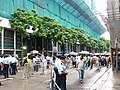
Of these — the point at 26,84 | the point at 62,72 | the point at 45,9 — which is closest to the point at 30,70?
the point at 26,84

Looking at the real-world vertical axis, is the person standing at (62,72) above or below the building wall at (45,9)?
below

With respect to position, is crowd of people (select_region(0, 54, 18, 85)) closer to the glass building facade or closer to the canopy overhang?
the glass building facade

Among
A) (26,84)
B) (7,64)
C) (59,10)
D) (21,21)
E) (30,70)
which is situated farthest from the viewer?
(59,10)

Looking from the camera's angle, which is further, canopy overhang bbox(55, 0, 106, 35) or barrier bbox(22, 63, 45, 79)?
canopy overhang bbox(55, 0, 106, 35)

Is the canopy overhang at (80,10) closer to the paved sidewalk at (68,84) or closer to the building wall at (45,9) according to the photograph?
the building wall at (45,9)

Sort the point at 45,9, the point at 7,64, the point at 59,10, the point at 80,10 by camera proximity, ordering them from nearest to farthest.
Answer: the point at 7,64, the point at 45,9, the point at 59,10, the point at 80,10

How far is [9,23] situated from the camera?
34156 millimetres

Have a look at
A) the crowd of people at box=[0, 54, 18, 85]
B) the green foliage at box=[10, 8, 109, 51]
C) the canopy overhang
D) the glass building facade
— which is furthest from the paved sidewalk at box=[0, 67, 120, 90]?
the canopy overhang

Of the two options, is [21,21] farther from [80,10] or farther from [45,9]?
[80,10]

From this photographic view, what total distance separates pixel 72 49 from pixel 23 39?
85.3 feet

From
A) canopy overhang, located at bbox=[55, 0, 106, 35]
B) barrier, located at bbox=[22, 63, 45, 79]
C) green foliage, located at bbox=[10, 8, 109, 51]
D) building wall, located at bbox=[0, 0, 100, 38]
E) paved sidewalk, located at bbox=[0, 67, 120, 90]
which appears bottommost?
paved sidewalk, located at bbox=[0, 67, 120, 90]

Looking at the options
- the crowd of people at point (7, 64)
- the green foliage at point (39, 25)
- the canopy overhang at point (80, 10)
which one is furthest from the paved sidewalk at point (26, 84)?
the canopy overhang at point (80, 10)

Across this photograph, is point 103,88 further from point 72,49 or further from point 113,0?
point 72,49

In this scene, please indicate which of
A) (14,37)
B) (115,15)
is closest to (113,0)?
(115,15)
